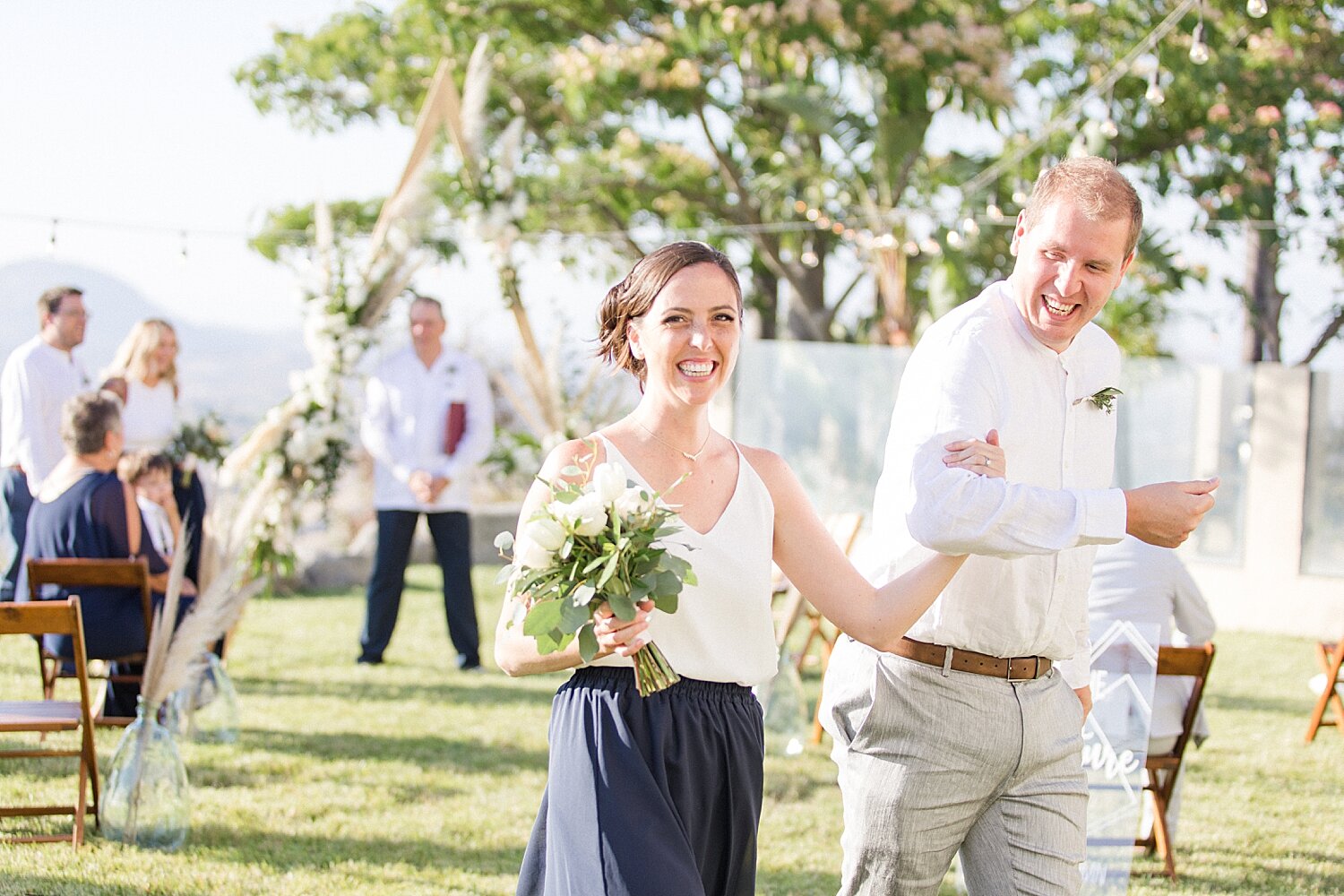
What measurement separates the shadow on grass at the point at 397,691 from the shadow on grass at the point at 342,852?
103 inches

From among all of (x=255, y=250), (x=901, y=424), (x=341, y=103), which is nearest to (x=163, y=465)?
(x=901, y=424)

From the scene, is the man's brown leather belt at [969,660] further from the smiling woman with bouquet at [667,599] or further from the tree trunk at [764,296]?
the tree trunk at [764,296]

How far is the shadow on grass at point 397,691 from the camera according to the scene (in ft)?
26.9

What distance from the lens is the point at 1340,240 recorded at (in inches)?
629

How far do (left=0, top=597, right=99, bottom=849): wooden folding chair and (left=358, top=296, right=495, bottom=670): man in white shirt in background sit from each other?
12.7ft

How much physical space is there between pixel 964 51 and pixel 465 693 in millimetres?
9111

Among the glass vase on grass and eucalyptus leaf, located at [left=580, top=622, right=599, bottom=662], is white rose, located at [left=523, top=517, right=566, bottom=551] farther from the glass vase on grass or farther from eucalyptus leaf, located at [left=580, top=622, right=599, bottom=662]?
the glass vase on grass

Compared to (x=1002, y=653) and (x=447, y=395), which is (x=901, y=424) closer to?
(x=1002, y=653)

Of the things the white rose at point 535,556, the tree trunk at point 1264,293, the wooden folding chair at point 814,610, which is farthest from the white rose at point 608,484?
the tree trunk at point 1264,293

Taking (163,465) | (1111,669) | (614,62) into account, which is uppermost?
(614,62)

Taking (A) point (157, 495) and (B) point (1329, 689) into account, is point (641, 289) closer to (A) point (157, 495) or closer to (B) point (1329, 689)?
(A) point (157, 495)

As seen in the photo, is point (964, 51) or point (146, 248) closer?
point (146, 248)

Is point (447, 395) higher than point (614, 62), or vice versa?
point (614, 62)

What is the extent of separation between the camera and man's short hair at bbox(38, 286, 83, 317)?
333 inches
